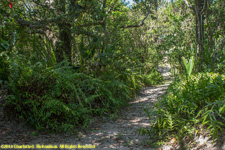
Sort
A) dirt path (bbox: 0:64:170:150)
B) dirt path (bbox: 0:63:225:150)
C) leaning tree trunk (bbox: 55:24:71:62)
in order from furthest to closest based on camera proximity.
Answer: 1. leaning tree trunk (bbox: 55:24:71:62)
2. dirt path (bbox: 0:64:170:150)
3. dirt path (bbox: 0:63:225:150)

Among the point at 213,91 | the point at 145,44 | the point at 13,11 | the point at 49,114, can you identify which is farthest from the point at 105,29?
the point at 145,44

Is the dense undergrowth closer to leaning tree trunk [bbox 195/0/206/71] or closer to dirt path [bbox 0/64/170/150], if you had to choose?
dirt path [bbox 0/64/170/150]

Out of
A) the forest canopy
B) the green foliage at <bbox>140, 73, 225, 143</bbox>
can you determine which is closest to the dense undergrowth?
the forest canopy

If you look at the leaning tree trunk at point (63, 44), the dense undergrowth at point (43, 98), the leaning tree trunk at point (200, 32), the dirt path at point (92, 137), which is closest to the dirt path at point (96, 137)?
the dirt path at point (92, 137)

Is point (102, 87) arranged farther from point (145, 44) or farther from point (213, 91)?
point (145, 44)

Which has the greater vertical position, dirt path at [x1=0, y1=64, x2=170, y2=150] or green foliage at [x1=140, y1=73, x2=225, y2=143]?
green foliage at [x1=140, y1=73, x2=225, y2=143]

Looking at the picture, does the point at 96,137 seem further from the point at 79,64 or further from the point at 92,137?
the point at 79,64

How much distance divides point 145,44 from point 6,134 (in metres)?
9.04

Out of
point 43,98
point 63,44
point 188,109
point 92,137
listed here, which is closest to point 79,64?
point 63,44

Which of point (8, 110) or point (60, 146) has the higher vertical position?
point (8, 110)

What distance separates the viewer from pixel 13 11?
404cm

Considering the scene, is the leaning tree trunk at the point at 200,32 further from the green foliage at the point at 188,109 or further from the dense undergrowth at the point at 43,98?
the dense undergrowth at the point at 43,98

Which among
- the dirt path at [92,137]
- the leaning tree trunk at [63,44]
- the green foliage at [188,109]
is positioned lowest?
the dirt path at [92,137]

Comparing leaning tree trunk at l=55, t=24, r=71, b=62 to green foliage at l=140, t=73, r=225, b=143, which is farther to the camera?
leaning tree trunk at l=55, t=24, r=71, b=62
